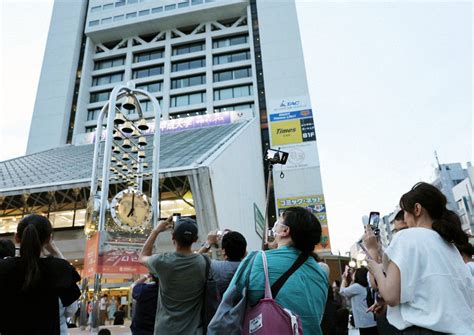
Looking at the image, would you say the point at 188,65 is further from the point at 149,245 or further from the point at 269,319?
the point at 269,319

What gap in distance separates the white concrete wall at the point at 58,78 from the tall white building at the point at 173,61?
109 millimetres

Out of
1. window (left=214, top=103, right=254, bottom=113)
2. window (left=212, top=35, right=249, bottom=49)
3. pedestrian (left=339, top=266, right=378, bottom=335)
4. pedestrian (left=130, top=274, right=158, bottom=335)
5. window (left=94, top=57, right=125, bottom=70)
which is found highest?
window (left=212, top=35, right=249, bottom=49)

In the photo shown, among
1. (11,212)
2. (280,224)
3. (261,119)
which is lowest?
(280,224)

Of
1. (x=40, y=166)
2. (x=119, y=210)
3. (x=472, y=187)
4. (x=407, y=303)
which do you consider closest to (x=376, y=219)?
(x=407, y=303)

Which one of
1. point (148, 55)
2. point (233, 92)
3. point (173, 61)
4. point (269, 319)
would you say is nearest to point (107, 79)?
point (148, 55)

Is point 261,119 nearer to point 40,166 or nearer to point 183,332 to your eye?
point 40,166

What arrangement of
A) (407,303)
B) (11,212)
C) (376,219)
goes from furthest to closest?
(11,212) < (376,219) < (407,303)

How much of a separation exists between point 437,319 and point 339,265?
13.3 m

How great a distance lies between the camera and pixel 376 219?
2.10m

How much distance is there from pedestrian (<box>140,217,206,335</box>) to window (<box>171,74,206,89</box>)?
35097 millimetres

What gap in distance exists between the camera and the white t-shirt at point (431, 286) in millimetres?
1413

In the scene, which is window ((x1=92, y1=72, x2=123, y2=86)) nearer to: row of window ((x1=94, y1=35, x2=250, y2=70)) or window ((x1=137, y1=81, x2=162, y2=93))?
row of window ((x1=94, y1=35, x2=250, y2=70))

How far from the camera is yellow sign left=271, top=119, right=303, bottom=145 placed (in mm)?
27041

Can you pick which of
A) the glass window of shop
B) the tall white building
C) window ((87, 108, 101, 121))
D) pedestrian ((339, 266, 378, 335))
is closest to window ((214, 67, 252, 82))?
the tall white building
